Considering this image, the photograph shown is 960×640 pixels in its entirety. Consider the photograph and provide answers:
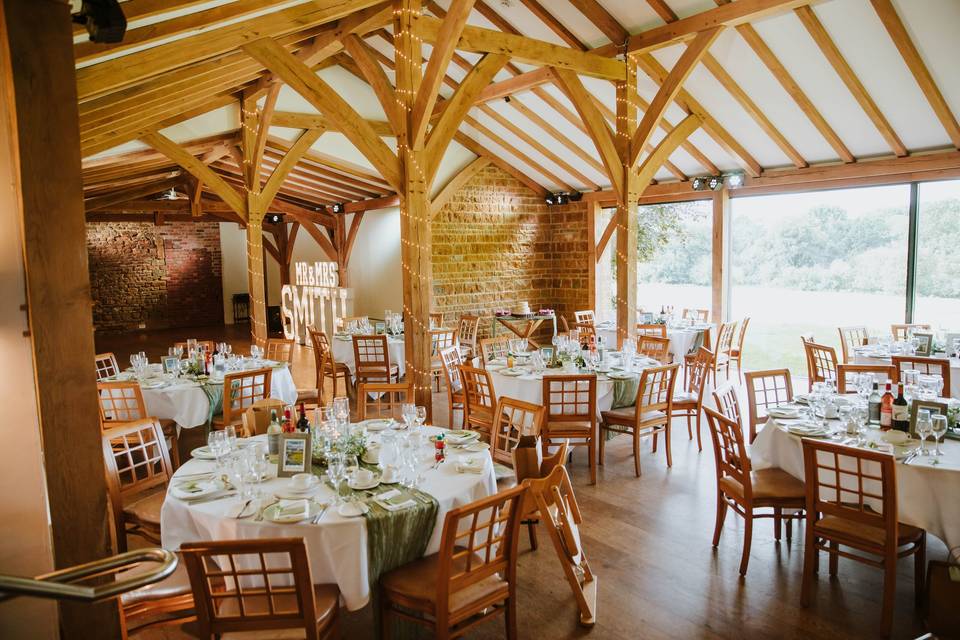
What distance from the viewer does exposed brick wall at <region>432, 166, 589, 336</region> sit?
496 inches

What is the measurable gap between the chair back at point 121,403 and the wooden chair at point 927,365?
637 cm

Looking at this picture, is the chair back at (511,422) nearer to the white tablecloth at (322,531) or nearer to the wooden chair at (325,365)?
the white tablecloth at (322,531)

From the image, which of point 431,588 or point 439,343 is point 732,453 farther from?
point 439,343

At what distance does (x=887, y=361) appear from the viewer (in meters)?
6.74

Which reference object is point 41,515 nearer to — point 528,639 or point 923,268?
point 528,639

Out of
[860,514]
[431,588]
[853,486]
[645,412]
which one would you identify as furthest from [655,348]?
[431,588]

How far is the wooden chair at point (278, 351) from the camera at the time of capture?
24.4 feet

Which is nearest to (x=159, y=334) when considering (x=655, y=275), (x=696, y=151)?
(x=655, y=275)

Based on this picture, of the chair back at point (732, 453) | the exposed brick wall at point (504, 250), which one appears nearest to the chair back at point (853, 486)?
the chair back at point (732, 453)

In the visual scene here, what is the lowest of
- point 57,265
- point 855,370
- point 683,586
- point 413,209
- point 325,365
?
point 683,586

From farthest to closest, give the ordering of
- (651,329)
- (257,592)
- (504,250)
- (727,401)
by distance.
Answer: (504,250)
(651,329)
(727,401)
(257,592)

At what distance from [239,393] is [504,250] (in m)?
8.37

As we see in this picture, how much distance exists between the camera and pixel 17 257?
2.43 metres

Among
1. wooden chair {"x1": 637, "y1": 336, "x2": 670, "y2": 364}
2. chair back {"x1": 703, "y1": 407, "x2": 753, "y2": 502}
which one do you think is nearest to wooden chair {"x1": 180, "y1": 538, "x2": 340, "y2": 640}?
chair back {"x1": 703, "y1": 407, "x2": 753, "y2": 502}
